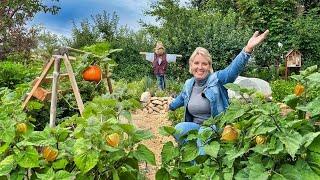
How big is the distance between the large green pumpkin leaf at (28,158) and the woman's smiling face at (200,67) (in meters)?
1.88

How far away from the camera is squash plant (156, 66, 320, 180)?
1.89 meters

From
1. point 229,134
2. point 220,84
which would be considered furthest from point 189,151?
point 220,84

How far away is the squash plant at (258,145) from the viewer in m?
1.89

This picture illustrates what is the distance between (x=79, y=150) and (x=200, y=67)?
6.30ft

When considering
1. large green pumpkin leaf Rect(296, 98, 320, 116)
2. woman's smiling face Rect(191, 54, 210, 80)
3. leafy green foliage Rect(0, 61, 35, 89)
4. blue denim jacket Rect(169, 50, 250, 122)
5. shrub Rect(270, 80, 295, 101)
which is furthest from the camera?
shrub Rect(270, 80, 295, 101)

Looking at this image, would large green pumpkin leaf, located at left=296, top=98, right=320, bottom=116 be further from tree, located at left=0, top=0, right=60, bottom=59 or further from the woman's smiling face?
tree, located at left=0, top=0, right=60, bottom=59

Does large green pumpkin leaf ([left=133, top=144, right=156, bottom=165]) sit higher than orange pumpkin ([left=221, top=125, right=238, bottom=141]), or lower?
lower

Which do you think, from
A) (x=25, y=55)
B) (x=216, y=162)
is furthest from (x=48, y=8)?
(x=216, y=162)

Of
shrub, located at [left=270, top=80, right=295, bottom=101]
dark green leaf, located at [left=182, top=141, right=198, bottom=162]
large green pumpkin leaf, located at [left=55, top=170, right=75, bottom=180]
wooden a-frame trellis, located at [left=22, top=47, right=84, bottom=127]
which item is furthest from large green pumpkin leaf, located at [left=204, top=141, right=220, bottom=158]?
shrub, located at [left=270, top=80, right=295, bottom=101]

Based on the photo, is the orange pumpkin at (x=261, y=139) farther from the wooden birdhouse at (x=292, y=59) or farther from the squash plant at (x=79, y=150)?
the wooden birdhouse at (x=292, y=59)

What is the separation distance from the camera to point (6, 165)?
218cm

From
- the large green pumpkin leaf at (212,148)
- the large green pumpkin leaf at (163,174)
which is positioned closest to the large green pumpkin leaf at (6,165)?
the large green pumpkin leaf at (163,174)

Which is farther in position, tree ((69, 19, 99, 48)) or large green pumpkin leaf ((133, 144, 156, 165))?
tree ((69, 19, 99, 48))

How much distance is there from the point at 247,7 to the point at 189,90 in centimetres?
1525
